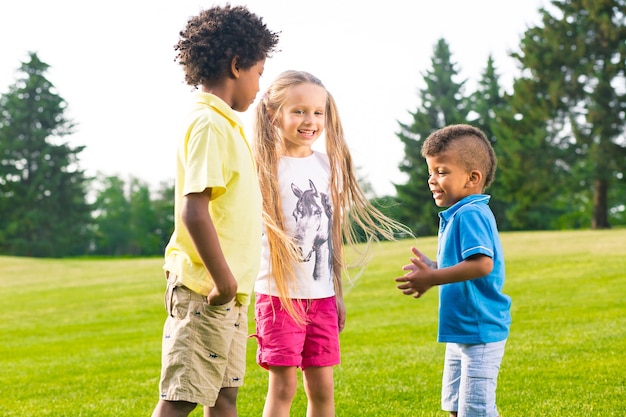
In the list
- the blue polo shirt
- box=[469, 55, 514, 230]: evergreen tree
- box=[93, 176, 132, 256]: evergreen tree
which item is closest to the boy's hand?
the blue polo shirt

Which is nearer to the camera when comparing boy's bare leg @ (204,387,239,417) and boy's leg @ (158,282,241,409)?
boy's leg @ (158,282,241,409)

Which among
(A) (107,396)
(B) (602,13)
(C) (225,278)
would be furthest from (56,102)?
(C) (225,278)

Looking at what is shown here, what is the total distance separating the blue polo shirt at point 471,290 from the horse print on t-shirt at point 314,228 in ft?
2.02

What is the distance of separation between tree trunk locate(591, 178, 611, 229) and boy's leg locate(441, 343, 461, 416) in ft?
118

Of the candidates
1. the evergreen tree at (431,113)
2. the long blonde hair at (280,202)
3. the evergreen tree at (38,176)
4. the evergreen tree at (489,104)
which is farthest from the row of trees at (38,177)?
the long blonde hair at (280,202)

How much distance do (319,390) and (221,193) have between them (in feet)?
4.21

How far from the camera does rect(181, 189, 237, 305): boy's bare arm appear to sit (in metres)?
2.54

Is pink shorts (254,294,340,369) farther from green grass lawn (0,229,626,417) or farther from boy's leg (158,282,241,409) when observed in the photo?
boy's leg (158,282,241,409)

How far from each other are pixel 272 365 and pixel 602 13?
37.6 metres

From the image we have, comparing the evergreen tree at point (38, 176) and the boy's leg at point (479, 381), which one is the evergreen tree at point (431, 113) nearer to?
the evergreen tree at point (38, 176)

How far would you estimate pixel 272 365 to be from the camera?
11.0ft

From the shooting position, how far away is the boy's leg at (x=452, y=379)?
321 centimetres

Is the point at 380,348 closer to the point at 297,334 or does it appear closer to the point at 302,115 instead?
the point at 297,334

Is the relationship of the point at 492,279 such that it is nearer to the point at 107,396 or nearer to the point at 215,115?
the point at 215,115
